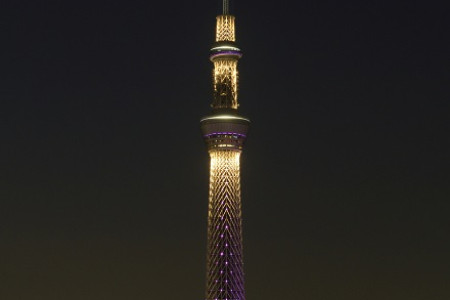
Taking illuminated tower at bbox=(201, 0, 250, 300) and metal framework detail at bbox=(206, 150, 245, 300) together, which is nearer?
metal framework detail at bbox=(206, 150, 245, 300)

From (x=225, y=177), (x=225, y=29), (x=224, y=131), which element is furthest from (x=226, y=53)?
(x=225, y=177)

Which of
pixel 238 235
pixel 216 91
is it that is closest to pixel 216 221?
pixel 238 235

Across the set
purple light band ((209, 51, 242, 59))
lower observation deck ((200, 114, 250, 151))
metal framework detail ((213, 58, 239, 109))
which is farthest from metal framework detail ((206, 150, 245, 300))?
purple light band ((209, 51, 242, 59))

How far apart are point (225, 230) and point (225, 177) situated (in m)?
7.16

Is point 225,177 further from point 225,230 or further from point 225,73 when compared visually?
point 225,73

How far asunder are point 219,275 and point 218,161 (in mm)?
15282

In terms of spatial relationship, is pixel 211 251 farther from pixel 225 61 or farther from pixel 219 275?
pixel 225 61

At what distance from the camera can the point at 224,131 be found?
574ft

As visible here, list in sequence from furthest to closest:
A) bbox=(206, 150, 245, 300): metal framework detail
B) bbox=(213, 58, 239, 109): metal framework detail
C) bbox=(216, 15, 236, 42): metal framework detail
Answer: bbox=(216, 15, 236, 42): metal framework detail → bbox=(213, 58, 239, 109): metal framework detail → bbox=(206, 150, 245, 300): metal framework detail

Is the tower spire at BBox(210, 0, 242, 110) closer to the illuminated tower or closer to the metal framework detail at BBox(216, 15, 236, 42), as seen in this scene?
the illuminated tower

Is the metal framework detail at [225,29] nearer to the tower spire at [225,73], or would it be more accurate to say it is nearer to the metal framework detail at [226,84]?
the tower spire at [225,73]

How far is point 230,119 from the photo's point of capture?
6870 inches

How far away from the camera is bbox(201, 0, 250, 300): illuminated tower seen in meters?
174

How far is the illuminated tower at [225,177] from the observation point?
174 metres
